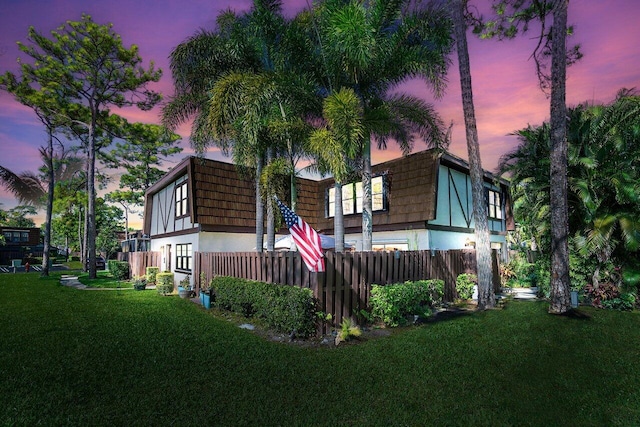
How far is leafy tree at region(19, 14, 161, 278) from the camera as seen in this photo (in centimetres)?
2069

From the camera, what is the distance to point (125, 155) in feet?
115

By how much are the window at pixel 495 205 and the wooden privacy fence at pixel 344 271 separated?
9467 millimetres

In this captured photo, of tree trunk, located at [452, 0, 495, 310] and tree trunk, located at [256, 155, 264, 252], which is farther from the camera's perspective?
tree trunk, located at [256, 155, 264, 252]

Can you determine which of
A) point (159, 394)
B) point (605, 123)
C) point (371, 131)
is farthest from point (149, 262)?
point (605, 123)

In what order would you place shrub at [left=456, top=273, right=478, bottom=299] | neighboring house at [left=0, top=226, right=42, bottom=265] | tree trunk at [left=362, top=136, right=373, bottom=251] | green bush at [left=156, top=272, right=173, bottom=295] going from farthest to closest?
neighboring house at [left=0, top=226, right=42, bottom=265] → green bush at [left=156, top=272, right=173, bottom=295] → shrub at [left=456, top=273, right=478, bottom=299] → tree trunk at [left=362, top=136, right=373, bottom=251]

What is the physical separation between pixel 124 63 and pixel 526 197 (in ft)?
83.2

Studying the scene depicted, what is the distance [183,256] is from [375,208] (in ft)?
34.8

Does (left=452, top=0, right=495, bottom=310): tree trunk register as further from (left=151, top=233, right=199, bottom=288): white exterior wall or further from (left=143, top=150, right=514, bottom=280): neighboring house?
(left=151, top=233, right=199, bottom=288): white exterior wall

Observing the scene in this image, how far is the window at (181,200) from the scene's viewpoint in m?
17.3

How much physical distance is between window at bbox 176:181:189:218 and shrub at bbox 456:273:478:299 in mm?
13126

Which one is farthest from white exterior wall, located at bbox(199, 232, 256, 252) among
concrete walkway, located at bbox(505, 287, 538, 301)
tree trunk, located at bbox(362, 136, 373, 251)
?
concrete walkway, located at bbox(505, 287, 538, 301)

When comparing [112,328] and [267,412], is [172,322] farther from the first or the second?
[267,412]

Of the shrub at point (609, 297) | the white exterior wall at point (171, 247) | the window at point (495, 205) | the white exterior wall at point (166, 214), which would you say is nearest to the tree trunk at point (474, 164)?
the shrub at point (609, 297)

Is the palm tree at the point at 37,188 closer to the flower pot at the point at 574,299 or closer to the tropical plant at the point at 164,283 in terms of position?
the tropical plant at the point at 164,283
